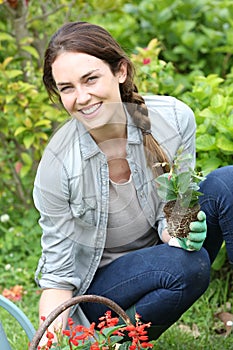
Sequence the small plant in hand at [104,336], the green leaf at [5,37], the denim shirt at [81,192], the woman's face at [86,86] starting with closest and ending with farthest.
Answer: the small plant in hand at [104,336] → the woman's face at [86,86] → the denim shirt at [81,192] → the green leaf at [5,37]

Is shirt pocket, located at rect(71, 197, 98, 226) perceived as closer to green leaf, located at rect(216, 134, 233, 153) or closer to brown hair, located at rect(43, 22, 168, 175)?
brown hair, located at rect(43, 22, 168, 175)

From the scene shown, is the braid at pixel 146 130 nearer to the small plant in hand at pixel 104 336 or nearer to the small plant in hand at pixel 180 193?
the small plant in hand at pixel 180 193

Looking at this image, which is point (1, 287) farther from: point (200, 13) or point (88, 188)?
point (200, 13)

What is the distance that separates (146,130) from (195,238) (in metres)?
0.38

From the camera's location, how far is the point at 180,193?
2096 millimetres

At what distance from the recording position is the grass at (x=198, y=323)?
262 cm

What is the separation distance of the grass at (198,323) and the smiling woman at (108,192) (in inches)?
10.1

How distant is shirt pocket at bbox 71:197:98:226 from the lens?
231cm

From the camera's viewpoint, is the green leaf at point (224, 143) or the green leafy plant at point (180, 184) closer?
the green leafy plant at point (180, 184)

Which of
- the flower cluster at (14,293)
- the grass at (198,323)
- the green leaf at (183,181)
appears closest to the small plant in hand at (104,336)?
the green leaf at (183,181)

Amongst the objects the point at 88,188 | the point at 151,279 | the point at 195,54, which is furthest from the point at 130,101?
the point at 195,54

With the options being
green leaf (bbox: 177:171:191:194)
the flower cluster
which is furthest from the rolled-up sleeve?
the flower cluster

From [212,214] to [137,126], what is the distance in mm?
342

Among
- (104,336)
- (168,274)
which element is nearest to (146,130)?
(168,274)
